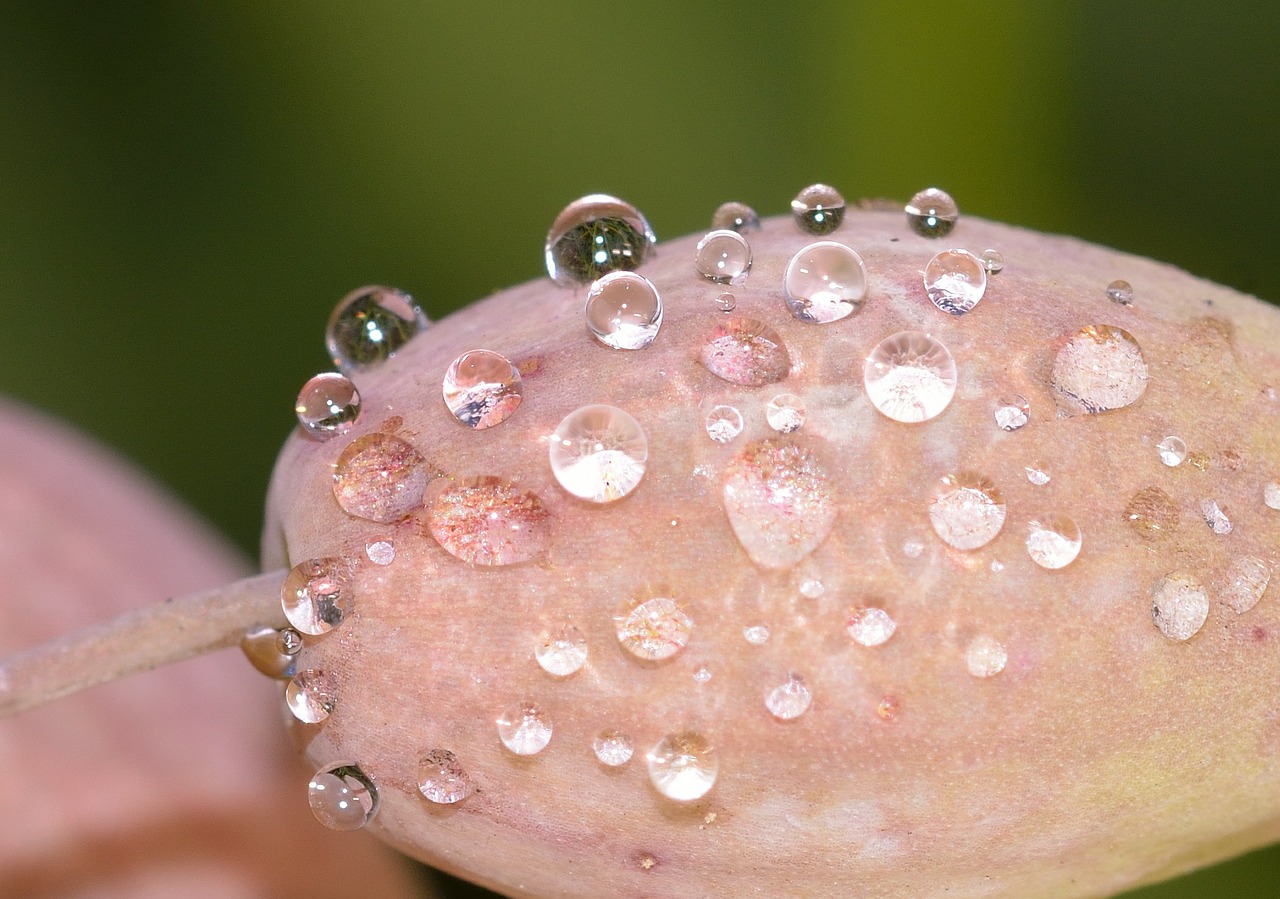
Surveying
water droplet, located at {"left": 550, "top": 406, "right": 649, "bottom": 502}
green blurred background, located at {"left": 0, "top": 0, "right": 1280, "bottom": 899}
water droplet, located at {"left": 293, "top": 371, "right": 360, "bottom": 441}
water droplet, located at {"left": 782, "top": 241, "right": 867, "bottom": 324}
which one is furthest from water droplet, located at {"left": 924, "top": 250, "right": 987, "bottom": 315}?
green blurred background, located at {"left": 0, "top": 0, "right": 1280, "bottom": 899}

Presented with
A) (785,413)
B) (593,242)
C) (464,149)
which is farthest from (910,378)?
(464,149)

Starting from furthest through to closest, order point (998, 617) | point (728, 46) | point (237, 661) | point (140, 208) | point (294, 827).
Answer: point (140, 208) → point (728, 46) → point (237, 661) → point (294, 827) → point (998, 617)

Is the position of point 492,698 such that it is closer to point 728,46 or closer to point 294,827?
point 294,827

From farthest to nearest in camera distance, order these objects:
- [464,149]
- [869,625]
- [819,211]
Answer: [464,149]
[819,211]
[869,625]

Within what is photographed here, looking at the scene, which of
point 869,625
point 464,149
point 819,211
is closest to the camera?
point 869,625

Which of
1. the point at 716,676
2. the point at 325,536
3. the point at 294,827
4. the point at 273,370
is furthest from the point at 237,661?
the point at 716,676

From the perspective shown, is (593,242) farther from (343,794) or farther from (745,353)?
(343,794)

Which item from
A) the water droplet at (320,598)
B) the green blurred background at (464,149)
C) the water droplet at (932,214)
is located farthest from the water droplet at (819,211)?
the green blurred background at (464,149)
